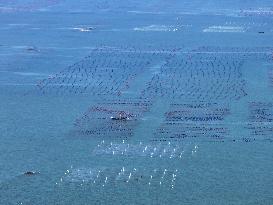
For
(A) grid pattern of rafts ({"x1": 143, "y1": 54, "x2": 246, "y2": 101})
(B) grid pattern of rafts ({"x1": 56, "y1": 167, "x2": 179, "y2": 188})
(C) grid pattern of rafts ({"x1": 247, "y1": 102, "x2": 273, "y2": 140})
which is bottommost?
(B) grid pattern of rafts ({"x1": 56, "y1": 167, "x2": 179, "y2": 188})

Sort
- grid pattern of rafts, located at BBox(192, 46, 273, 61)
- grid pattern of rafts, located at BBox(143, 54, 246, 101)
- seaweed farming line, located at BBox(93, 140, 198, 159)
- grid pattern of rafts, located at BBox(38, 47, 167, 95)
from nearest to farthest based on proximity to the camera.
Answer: seaweed farming line, located at BBox(93, 140, 198, 159) < grid pattern of rafts, located at BBox(143, 54, 246, 101) < grid pattern of rafts, located at BBox(38, 47, 167, 95) < grid pattern of rafts, located at BBox(192, 46, 273, 61)

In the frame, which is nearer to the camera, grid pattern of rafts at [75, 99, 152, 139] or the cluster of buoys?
grid pattern of rafts at [75, 99, 152, 139]

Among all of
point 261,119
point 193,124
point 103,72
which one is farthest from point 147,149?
point 103,72

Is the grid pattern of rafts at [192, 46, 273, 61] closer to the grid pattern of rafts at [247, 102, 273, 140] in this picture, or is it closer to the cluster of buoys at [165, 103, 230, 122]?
the grid pattern of rafts at [247, 102, 273, 140]

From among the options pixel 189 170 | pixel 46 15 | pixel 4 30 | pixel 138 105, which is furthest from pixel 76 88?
pixel 46 15

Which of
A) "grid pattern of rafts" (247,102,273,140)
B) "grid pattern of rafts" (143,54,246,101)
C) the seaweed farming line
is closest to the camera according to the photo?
the seaweed farming line

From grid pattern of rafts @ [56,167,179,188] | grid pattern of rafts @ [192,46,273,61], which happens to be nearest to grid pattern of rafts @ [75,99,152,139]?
grid pattern of rafts @ [56,167,179,188]

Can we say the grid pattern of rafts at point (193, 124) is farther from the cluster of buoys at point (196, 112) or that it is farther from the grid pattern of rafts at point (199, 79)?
the grid pattern of rafts at point (199, 79)

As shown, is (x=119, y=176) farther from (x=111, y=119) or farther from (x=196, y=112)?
(x=196, y=112)

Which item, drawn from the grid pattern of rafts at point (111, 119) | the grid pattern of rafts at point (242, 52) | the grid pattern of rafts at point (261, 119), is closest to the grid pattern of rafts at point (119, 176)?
the grid pattern of rafts at point (111, 119)
